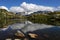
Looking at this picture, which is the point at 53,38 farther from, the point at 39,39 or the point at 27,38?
the point at 27,38

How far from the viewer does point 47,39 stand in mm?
37469

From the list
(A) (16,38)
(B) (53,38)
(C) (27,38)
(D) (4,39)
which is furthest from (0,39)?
(B) (53,38)

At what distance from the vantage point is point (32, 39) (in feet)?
125

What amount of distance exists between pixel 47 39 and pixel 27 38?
17.3 ft

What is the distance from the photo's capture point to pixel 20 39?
38875mm

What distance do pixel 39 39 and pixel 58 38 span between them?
193 inches

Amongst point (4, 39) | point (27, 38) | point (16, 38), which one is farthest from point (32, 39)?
point (4, 39)

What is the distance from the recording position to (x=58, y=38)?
126 feet

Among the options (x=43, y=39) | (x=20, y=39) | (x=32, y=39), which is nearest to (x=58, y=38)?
(x=43, y=39)

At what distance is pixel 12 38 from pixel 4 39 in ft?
7.08

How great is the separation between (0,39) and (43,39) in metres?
10.7

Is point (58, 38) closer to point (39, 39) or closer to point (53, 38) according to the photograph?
point (53, 38)

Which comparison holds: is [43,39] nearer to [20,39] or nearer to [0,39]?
[20,39]

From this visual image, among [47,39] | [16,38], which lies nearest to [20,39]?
[16,38]
